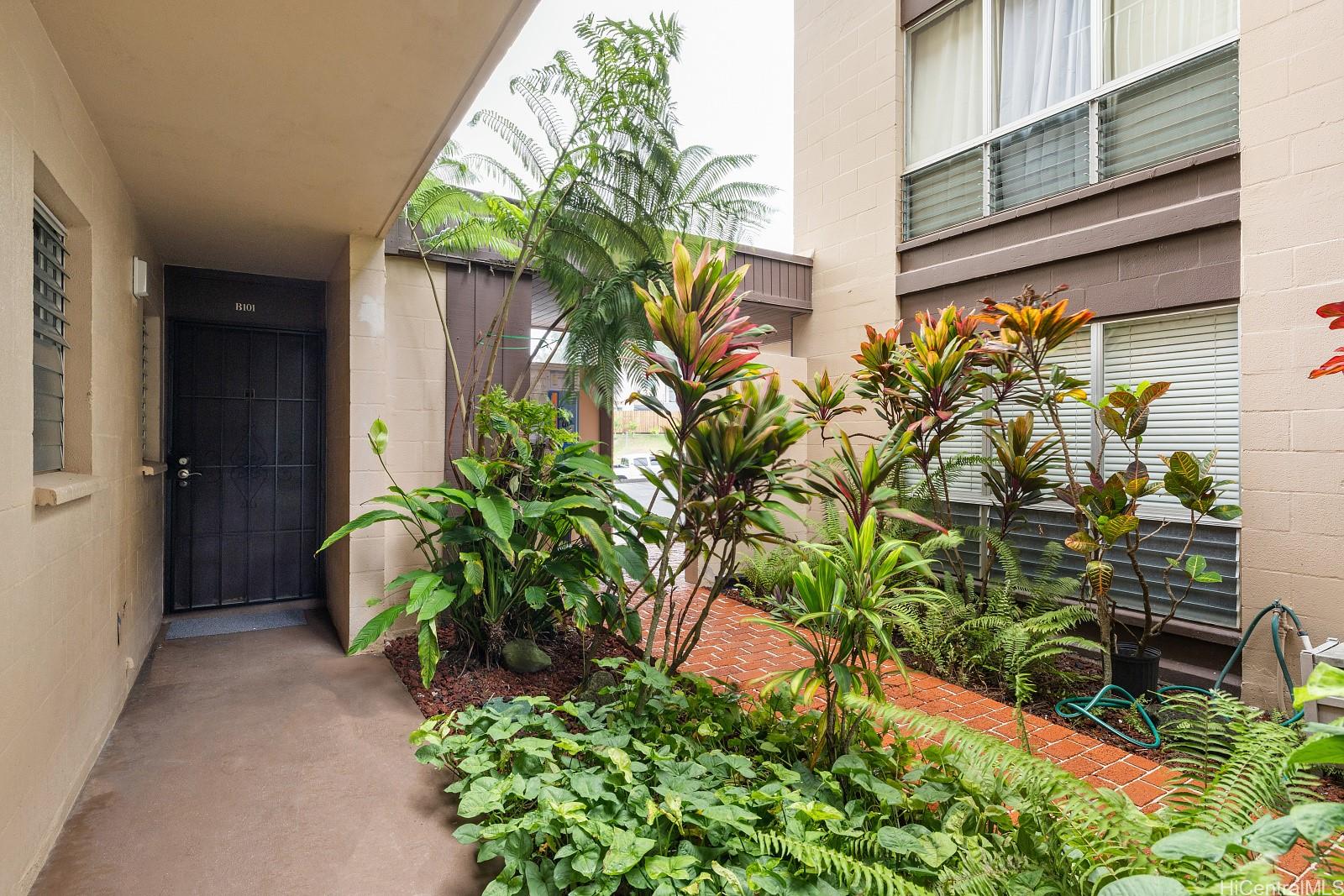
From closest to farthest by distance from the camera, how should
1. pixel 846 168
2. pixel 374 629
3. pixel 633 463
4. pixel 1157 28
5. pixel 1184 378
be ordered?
1. pixel 374 629
2. pixel 633 463
3. pixel 1184 378
4. pixel 1157 28
5. pixel 846 168

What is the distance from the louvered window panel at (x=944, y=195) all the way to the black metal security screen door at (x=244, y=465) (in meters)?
4.63

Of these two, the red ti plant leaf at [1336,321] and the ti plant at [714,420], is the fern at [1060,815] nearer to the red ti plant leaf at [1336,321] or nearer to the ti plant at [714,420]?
the ti plant at [714,420]

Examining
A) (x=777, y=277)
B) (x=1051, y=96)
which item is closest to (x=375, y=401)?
(x=777, y=277)

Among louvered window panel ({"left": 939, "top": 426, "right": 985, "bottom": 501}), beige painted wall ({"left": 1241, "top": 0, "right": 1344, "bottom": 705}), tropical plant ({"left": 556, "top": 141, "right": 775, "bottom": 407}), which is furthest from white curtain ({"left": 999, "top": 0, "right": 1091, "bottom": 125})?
tropical plant ({"left": 556, "top": 141, "right": 775, "bottom": 407})

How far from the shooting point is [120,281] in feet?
9.65

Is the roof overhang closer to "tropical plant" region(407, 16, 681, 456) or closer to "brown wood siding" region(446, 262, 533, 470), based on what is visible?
"tropical plant" region(407, 16, 681, 456)

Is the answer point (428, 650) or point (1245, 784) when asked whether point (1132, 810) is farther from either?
point (428, 650)

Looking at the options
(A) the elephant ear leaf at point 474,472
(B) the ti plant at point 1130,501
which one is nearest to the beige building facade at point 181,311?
(A) the elephant ear leaf at point 474,472

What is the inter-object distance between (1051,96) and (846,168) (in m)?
1.56

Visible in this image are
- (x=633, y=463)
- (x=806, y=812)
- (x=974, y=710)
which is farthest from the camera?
(x=633, y=463)

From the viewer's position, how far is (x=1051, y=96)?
13.4 feet

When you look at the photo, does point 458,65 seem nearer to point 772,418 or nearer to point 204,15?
point 204,15

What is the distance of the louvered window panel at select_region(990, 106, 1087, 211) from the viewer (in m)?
3.93

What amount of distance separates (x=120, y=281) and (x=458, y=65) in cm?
208
